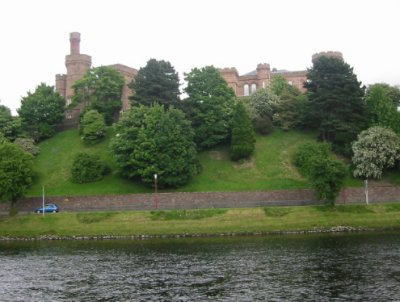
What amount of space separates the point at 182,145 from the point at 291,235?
21.3 metres

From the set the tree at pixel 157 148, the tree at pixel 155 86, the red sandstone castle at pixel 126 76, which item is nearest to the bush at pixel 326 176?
the tree at pixel 157 148

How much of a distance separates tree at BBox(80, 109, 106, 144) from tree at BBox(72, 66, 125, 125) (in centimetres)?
386

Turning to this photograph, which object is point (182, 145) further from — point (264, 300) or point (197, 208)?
point (264, 300)

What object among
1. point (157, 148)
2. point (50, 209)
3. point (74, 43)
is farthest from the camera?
point (74, 43)

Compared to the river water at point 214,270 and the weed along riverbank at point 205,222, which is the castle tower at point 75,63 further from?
the river water at point 214,270

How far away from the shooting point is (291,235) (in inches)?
1758

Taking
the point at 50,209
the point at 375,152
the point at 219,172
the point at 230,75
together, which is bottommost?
the point at 50,209

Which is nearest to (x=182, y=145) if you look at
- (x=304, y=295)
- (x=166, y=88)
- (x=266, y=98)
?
(x=166, y=88)

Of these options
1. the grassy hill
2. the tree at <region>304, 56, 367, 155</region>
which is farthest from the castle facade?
the tree at <region>304, 56, 367, 155</region>

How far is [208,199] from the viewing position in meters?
56.3

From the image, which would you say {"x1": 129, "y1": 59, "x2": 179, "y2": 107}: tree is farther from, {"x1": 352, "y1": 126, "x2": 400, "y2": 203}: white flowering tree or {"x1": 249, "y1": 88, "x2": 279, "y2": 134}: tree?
{"x1": 352, "y1": 126, "x2": 400, "y2": 203}: white flowering tree

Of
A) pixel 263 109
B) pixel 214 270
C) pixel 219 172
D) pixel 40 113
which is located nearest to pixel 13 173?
pixel 219 172

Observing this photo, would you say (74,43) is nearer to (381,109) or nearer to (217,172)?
(217,172)

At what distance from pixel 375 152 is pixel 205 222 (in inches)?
883
